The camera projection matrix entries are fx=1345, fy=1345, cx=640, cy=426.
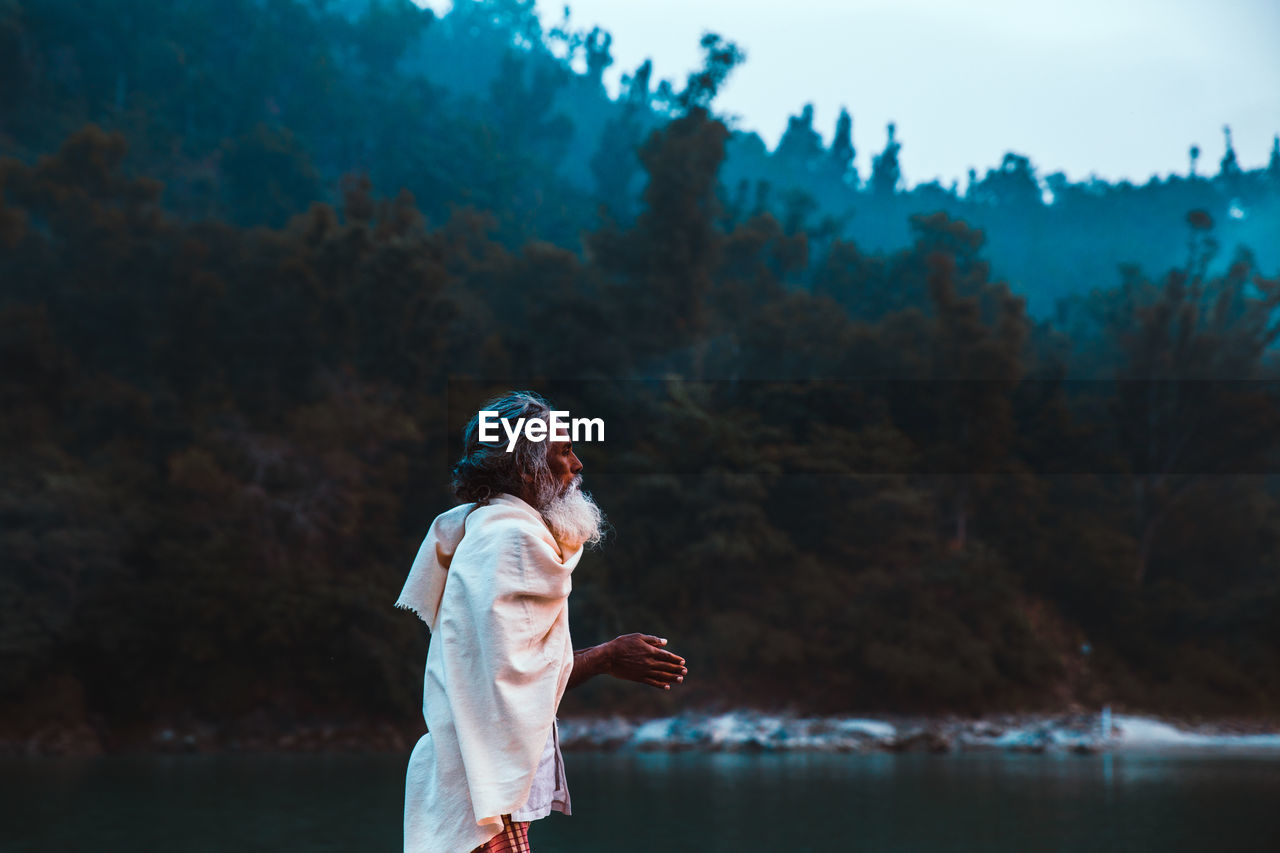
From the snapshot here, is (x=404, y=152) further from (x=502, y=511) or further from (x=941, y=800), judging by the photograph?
(x=502, y=511)

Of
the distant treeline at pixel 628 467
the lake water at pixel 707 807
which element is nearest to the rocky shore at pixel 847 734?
the distant treeline at pixel 628 467

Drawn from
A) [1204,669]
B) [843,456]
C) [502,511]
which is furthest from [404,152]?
[502,511]

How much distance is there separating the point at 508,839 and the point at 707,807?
873 cm

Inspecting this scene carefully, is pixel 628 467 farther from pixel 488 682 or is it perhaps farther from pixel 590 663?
pixel 488 682

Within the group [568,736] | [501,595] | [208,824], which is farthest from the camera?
[568,736]

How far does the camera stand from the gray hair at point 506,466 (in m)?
1.71

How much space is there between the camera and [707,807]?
1003 centimetres

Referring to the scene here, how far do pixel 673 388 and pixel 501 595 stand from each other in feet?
68.0

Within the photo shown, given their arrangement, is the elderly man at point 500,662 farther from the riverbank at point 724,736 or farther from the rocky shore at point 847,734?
the rocky shore at point 847,734

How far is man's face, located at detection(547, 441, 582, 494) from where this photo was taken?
1746 mm

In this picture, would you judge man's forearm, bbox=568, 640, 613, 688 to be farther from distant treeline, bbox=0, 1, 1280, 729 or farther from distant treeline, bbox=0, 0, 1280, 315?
distant treeline, bbox=0, 0, 1280, 315

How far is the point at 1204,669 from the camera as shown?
22.2 metres

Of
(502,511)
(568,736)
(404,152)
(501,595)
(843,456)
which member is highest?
(404,152)

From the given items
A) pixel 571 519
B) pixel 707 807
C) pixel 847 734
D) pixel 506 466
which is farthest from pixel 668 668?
pixel 847 734
